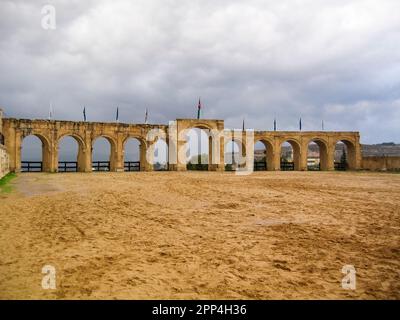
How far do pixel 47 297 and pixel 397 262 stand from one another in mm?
4580

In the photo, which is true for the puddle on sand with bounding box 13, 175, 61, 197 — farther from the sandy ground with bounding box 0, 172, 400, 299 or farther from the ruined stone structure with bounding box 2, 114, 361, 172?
the ruined stone structure with bounding box 2, 114, 361, 172

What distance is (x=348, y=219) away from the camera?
730 cm

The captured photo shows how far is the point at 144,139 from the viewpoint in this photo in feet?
100.0

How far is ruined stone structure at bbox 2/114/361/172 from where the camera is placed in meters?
25.8

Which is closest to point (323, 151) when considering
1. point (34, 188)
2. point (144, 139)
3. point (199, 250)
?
point (144, 139)

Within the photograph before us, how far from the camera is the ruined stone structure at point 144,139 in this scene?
25.8 metres

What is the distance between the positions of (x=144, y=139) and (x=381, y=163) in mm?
24686

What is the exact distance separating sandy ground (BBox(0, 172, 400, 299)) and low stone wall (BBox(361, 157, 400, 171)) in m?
25.6

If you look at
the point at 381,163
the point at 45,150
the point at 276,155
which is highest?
the point at 45,150

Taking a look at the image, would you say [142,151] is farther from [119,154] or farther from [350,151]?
[350,151]

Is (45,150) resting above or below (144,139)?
below

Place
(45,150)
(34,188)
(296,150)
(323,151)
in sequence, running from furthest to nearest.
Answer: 1. (323,151)
2. (296,150)
3. (45,150)
4. (34,188)

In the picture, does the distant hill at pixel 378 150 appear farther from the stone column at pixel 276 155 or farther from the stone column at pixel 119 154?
the stone column at pixel 119 154

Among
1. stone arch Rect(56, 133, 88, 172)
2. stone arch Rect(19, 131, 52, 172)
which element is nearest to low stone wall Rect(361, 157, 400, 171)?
stone arch Rect(56, 133, 88, 172)
